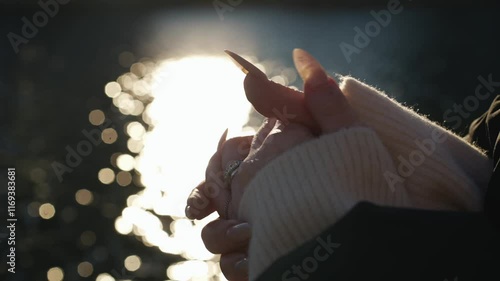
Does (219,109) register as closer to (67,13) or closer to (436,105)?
(436,105)

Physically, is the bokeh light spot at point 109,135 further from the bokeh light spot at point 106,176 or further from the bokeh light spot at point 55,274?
the bokeh light spot at point 55,274

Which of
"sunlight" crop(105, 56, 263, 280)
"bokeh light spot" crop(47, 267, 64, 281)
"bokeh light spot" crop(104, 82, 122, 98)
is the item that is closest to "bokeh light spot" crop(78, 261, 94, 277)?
"bokeh light spot" crop(47, 267, 64, 281)

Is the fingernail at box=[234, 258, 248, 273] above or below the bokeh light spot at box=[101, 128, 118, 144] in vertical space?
below

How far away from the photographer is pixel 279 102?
2.19 ft

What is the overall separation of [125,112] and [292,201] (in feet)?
36.1

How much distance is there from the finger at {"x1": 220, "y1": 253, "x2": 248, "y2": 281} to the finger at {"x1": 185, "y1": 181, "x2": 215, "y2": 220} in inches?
1.9

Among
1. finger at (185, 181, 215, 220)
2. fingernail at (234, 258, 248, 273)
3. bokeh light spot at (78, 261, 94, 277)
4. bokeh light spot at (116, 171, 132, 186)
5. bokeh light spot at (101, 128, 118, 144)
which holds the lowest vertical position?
bokeh light spot at (78, 261, 94, 277)

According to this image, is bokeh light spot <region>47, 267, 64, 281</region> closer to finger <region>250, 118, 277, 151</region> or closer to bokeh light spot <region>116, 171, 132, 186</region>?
bokeh light spot <region>116, 171, 132, 186</region>

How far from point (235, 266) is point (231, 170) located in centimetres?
7

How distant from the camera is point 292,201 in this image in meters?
0.63

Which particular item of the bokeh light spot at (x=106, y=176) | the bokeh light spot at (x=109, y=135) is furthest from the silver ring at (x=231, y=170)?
the bokeh light spot at (x=109, y=135)

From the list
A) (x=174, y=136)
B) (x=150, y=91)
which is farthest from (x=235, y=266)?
(x=150, y=91)

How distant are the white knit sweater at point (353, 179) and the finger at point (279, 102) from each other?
0.03m

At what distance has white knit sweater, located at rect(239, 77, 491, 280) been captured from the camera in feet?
Answer: 2.07
